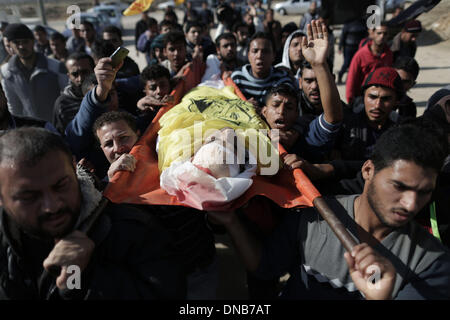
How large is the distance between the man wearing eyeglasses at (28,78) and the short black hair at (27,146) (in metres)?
3.25

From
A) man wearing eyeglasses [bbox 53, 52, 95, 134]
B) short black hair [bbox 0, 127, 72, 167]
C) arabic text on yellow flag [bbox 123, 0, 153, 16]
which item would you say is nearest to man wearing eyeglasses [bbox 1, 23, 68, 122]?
man wearing eyeglasses [bbox 53, 52, 95, 134]

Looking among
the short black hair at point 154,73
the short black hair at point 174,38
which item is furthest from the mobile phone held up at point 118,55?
the short black hair at point 174,38

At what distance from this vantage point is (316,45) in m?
1.98

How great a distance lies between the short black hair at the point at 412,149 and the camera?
1318 millimetres

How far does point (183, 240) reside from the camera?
185cm

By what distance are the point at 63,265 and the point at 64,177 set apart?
302 millimetres

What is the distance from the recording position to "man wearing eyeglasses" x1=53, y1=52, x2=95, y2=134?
9.58ft

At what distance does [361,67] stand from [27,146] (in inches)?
168

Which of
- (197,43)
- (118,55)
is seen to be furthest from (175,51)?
(118,55)

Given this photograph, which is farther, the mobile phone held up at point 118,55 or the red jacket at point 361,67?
the red jacket at point 361,67

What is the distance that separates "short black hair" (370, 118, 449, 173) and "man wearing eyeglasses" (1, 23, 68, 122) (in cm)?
397

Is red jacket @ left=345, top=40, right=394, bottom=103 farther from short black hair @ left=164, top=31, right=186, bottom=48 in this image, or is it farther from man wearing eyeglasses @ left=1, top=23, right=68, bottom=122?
man wearing eyeglasses @ left=1, top=23, right=68, bottom=122

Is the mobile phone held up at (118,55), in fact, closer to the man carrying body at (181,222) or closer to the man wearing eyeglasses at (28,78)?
the man carrying body at (181,222)
